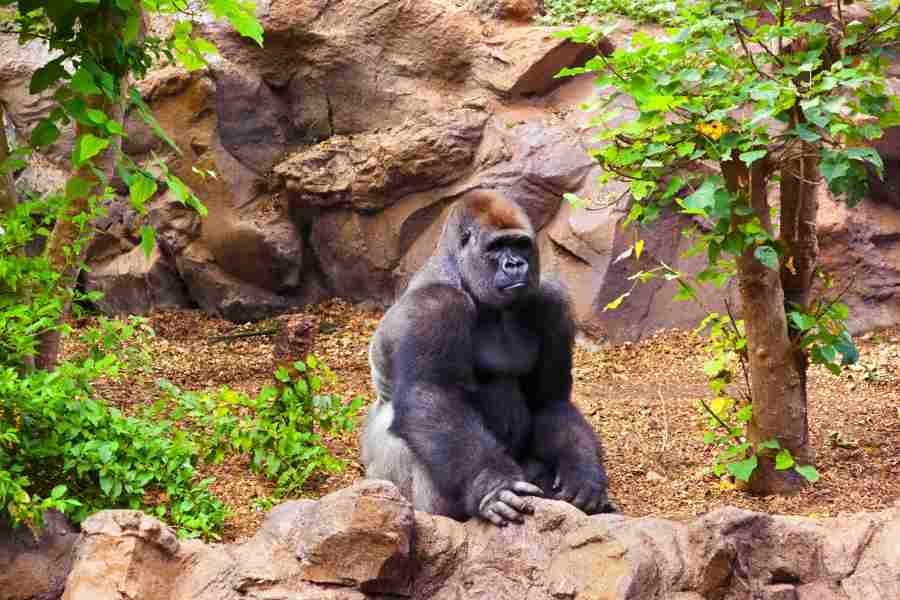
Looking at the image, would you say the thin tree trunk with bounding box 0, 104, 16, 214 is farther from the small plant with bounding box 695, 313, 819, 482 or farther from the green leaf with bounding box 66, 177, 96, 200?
the small plant with bounding box 695, 313, 819, 482

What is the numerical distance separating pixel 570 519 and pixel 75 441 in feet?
5.70

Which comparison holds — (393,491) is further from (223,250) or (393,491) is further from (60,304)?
(223,250)

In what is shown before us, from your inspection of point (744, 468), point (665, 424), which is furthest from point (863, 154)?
point (665, 424)

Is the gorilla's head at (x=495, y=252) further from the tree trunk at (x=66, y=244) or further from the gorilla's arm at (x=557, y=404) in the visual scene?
the tree trunk at (x=66, y=244)

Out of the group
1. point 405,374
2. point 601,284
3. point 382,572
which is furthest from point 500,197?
point 601,284

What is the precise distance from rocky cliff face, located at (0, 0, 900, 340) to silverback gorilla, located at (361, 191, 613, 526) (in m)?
2.77

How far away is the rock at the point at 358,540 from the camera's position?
8.88 ft

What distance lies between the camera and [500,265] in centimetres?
381

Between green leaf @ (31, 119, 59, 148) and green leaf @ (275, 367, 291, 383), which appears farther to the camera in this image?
green leaf @ (275, 367, 291, 383)

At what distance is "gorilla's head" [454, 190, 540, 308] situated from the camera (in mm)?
3799

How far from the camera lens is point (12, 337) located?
130 inches

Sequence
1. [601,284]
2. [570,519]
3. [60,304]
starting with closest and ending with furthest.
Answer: [570,519] < [60,304] < [601,284]

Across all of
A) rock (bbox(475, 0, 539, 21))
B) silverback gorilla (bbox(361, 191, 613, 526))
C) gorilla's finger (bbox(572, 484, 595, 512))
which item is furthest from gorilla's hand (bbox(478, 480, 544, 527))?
rock (bbox(475, 0, 539, 21))

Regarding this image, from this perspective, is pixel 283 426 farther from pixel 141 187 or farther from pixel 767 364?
pixel 767 364
